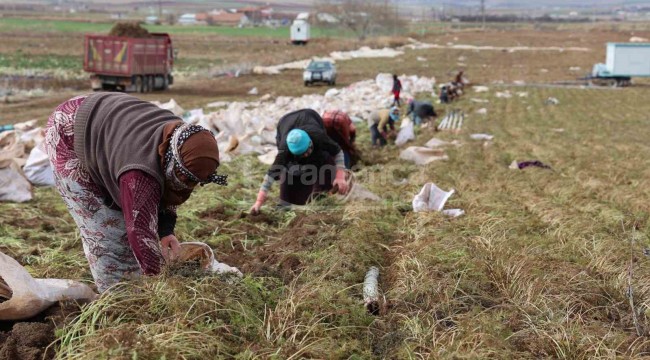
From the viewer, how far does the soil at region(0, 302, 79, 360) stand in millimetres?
2848

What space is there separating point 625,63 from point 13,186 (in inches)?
1069

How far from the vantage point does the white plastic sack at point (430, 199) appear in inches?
246

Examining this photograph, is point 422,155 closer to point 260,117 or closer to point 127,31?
point 260,117

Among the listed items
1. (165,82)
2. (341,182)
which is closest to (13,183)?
(341,182)

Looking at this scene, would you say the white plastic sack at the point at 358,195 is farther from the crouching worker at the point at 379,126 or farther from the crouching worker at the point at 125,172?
the crouching worker at the point at 379,126

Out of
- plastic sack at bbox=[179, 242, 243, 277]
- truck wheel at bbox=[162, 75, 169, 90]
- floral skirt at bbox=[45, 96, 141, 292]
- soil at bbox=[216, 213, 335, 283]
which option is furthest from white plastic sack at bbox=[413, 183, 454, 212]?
truck wheel at bbox=[162, 75, 169, 90]

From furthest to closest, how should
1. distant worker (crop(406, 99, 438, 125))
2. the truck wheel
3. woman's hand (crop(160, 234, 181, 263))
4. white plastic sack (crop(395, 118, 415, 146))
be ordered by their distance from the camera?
the truck wheel < distant worker (crop(406, 99, 438, 125)) < white plastic sack (crop(395, 118, 415, 146)) < woman's hand (crop(160, 234, 181, 263))

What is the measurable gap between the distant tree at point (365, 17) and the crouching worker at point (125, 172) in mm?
68422

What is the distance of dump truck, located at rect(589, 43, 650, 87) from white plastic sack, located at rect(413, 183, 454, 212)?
24.8 m

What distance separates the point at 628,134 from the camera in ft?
A: 47.8

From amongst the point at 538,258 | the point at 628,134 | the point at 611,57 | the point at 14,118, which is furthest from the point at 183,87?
the point at 538,258

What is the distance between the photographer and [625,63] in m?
28.4

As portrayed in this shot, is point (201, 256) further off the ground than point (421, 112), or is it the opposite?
point (421, 112)

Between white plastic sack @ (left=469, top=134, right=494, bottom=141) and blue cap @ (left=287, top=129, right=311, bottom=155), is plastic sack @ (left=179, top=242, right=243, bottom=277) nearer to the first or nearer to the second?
blue cap @ (left=287, top=129, right=311, bottom=155)
